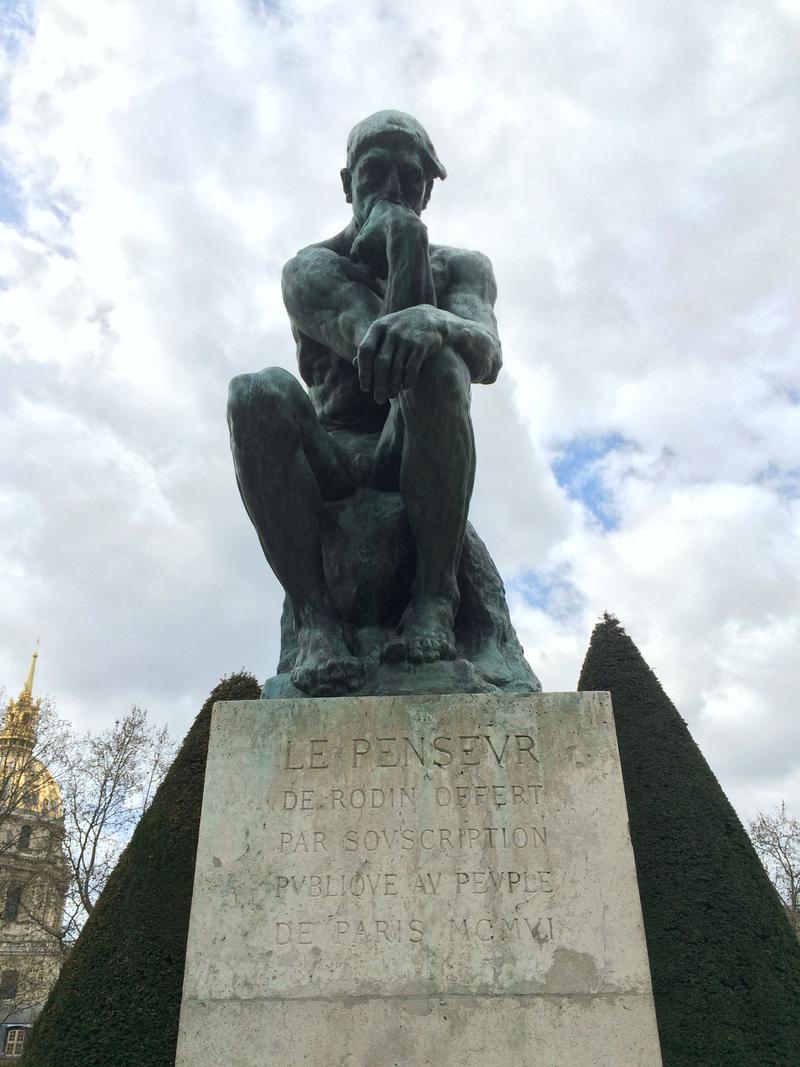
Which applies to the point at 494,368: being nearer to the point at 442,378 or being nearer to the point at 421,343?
the point at 442,378

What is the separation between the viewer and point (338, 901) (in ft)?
8.97

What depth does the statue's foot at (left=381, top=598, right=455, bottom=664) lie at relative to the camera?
11.3 ft

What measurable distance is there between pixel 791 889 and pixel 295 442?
101ft

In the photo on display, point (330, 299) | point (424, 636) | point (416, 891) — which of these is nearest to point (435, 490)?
point (424, 636)

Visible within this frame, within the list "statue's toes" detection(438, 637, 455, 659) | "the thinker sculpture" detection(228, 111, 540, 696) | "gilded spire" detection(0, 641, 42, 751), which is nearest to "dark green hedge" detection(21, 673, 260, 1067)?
"the thinker sculpture" detection(228, 111, 540, 696)

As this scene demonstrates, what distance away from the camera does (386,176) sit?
4.28 meters

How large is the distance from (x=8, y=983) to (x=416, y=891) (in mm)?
33822

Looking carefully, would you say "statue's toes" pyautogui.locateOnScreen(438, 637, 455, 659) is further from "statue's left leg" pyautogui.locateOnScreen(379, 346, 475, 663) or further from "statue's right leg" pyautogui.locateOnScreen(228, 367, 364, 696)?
"statue's right leg" pyautogui.locateOnScreen(228, 367, 364, 696)

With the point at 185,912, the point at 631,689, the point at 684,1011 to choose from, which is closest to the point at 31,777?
the point at 185,912

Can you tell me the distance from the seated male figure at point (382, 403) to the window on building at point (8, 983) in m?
29.9

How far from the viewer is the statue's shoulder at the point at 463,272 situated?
4277 mm

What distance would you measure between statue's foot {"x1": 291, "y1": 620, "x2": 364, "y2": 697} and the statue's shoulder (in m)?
1.90

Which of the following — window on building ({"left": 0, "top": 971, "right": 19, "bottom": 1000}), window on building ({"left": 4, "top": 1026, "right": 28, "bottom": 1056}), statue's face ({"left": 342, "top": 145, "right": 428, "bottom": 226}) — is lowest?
window on building ({"left": 4, "top": 1026, "right": 28, "bottom": 1056})

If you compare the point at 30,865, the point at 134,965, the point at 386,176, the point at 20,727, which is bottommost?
the point at 134,965
